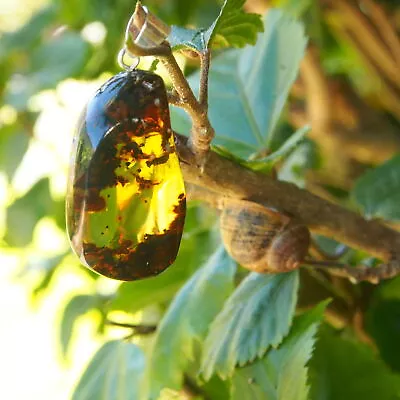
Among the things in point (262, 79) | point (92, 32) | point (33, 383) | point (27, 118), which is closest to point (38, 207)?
point (27, 118)

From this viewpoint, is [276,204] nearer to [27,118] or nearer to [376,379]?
[376,379]

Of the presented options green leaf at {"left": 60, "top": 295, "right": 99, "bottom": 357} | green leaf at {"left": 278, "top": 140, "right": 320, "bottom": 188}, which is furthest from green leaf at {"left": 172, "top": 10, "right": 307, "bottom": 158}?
green leaf at {"left": 60, "top": 295, "right": 99, "bottom": 357}

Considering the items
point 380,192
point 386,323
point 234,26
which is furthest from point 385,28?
point 234,26

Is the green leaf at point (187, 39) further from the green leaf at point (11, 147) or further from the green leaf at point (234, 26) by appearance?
the green leaf at point (11, 147)

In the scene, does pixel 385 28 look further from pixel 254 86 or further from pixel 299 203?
pixel 299 203

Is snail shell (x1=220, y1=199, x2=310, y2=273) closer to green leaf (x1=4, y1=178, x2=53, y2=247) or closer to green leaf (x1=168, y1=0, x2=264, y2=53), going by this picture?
green leaf (x1=168, y1=0, x2=264, y2=53)
